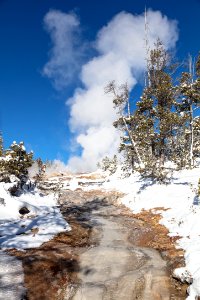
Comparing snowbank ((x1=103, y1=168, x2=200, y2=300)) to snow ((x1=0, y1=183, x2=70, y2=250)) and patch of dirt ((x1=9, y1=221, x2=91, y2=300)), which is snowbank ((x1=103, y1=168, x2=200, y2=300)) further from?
snow ((x1=0, y1=183, x2=70, y2=250))

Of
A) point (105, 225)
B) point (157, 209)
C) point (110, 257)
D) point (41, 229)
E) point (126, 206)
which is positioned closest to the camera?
point (110, 257)

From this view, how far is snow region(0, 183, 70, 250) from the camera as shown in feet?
41.1

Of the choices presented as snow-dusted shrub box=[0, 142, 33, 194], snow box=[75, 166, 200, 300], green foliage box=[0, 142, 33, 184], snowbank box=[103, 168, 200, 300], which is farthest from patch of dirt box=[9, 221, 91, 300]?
green foliage box=[0, 142, 33, 184]

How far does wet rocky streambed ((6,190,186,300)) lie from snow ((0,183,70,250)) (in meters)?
0.58

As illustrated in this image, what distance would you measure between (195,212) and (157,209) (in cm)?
480

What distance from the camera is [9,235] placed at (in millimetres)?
13258

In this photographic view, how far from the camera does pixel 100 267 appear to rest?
10.7 metres

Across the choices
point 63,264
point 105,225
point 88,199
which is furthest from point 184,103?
point 63,264

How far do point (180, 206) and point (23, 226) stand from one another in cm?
878

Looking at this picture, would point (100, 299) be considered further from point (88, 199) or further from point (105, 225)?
point (88, 199)

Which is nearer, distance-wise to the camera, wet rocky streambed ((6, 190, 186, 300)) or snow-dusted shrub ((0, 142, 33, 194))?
wet rocky streambed ((6, 190, 186, 300))

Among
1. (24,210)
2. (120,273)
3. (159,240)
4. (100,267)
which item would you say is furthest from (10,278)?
(24,210)

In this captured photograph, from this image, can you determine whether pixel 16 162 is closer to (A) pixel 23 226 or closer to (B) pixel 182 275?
(A) pixel 23 226

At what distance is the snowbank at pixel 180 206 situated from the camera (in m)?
10.6
